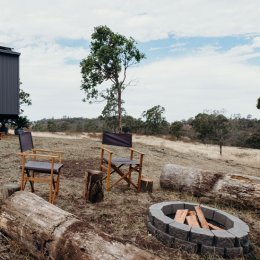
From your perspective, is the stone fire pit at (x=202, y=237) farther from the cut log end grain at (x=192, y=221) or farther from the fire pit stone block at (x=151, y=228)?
the cut log end grain at (x=192, y=221)

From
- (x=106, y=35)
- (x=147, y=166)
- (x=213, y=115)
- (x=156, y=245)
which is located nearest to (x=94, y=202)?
(x=156, y=245)

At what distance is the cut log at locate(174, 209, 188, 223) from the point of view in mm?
4964

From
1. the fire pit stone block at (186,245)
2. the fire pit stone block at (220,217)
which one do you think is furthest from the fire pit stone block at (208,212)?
the fire pit stone block at (186,245)

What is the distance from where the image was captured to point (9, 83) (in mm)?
17891

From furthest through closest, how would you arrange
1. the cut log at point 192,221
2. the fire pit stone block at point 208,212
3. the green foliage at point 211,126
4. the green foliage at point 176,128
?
the green foliage at point 176,128 < the green foliage at point 211,126 < the fire pit stone block at point 208,212 < the cut log at point 192,221

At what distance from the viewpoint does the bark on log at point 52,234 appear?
10.5 feet

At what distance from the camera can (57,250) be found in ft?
11.4

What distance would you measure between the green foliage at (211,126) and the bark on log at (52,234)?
3600cm

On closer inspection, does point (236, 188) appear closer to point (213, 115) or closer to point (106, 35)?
point (106, 35)

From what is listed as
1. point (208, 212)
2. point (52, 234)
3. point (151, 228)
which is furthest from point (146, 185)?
point (52, 234)

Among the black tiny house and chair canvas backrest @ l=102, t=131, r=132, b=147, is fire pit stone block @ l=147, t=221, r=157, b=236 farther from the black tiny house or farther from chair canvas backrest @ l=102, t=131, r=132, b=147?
the black tiny house

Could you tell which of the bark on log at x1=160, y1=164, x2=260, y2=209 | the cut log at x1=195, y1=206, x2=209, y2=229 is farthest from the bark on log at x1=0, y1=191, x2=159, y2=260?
the bark on log at x1=160, y1=164, x2=260, y2=209

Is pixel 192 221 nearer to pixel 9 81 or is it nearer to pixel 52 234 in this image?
pixel 52 234

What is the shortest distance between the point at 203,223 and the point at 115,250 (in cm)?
221
